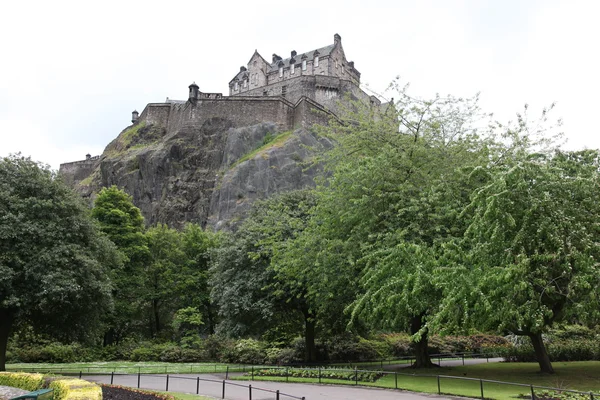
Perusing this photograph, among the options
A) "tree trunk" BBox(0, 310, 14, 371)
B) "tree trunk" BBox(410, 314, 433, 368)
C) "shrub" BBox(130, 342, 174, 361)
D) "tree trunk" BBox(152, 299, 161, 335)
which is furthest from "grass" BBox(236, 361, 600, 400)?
"tree trunk" BBox(152, 299, 161, 335)

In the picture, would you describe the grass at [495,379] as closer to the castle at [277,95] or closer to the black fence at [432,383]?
the black fence at [432,383]

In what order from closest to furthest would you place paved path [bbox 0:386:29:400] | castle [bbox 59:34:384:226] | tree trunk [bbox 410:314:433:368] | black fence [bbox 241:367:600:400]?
black fence [bbox 241:367:600:400] < paved path [bbox 0:386:29:400] < tree trunk [bbox 410:314:433:368] < castle [bbox 59:34:384:226]

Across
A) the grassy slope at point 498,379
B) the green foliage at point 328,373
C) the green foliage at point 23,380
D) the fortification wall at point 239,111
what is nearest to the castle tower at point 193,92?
the fortification wall at point 239,111

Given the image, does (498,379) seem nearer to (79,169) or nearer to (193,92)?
(193,92)

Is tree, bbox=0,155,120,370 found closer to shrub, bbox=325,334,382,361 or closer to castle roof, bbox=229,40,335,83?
shrub, bbox=325,334,382,361

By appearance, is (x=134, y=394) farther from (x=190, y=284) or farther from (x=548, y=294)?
(x=190, y=284)

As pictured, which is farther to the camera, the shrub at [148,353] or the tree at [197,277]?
the tree at [197,277]

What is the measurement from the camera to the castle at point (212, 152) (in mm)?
59469

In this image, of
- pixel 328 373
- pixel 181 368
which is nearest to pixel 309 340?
pixel 181 368

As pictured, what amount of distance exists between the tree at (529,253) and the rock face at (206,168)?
142 ft

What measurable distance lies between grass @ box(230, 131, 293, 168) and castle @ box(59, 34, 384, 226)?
84 cm

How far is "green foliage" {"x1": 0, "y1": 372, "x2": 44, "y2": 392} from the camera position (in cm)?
1544

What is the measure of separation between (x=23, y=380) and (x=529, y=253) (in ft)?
57.2

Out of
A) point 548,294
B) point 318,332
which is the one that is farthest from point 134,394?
point 318,332
